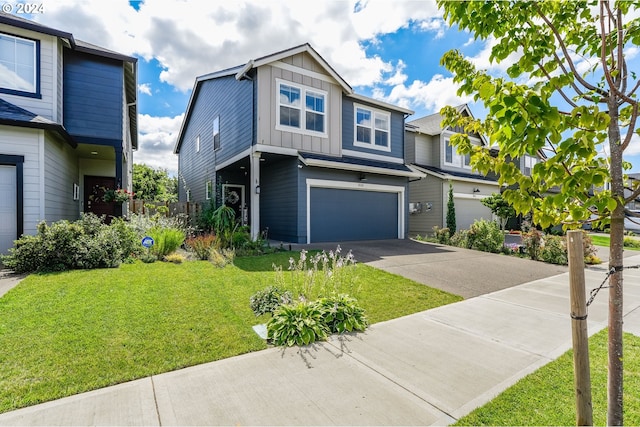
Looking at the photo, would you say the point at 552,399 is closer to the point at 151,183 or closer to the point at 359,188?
the point at 359,188

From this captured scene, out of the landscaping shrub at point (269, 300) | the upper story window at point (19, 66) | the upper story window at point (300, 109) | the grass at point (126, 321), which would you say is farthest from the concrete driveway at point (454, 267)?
the upper story window at point (19, 66)

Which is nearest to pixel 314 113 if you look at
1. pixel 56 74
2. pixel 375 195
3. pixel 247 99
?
pixel 247 99

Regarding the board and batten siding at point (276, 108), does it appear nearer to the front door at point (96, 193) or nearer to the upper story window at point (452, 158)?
the front door at point (96, 193)

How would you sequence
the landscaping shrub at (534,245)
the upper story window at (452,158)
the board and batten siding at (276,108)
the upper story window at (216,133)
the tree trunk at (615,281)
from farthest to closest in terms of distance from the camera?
the upper story window at (452,158), the upper story window at (216,133), the board and batten siding at (276,108), the landscaping shrub at (534,245), the tree trunk at (615,281)

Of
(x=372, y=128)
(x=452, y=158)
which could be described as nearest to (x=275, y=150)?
(x=372, y=128)

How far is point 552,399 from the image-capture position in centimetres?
257

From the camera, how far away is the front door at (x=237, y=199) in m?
14.7

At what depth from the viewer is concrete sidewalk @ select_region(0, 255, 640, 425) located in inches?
91.7

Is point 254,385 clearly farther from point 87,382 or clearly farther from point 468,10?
point 468,10

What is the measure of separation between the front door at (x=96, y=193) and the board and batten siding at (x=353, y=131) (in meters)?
10.3

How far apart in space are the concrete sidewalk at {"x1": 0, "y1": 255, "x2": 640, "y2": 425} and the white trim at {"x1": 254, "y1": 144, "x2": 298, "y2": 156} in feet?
25.0

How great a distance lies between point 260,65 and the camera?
10.3 metres

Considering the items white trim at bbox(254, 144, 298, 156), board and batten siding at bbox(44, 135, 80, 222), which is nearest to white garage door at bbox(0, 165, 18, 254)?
board and batten siding at bbox(44, 135, 80, 222)

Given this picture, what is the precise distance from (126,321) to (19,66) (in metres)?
8.98
